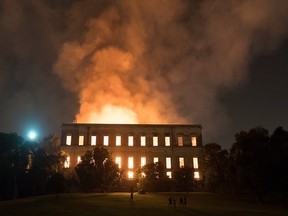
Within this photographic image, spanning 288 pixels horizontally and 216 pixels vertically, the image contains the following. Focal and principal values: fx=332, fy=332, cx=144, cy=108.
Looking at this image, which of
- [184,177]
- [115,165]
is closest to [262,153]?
[184,177]

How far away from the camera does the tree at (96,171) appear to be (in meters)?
57.0

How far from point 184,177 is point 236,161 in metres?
17.2

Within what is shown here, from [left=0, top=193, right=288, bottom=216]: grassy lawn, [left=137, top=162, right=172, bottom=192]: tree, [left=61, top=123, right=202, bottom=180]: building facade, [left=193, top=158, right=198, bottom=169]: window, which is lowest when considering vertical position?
[left=0, top=193, right=288, bottom=216]: grassy lawn

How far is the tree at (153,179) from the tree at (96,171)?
5.60 meters

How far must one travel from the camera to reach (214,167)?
62.8m

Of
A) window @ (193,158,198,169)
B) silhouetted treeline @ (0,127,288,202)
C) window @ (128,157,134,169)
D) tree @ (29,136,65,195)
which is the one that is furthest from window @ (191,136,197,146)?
tree @ (29,136,65,195)

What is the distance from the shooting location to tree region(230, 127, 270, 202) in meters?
47.5

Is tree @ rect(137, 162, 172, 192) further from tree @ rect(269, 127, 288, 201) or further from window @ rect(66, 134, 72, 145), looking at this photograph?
window @ rect(66, 134, 72, 145)

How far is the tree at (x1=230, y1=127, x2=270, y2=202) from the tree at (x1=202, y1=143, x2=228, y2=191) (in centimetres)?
1082

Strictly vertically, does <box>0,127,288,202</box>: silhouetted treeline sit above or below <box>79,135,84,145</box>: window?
below

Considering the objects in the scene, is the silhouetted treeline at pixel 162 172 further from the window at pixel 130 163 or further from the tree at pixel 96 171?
the window at pixel 130 163

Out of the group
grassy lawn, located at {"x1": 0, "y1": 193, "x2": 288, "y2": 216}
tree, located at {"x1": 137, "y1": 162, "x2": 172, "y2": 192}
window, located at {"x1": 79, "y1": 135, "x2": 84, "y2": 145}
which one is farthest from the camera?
window, located at {"x1": 79, "y1": 135, "x2": 84, "y2": 145}

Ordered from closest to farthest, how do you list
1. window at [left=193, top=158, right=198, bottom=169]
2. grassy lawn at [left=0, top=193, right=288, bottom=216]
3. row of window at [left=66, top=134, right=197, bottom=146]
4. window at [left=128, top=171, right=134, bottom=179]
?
grassy lawn at [left=0, top=193, right=288, bottom=216] < window at [left=128, top=171, right=134, bottom=179] < window at [left=193, top=158, right=198, bottom=169] < row of window at [left=66, top=134, right=197, bottom=146]

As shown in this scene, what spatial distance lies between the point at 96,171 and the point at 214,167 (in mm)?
22188
